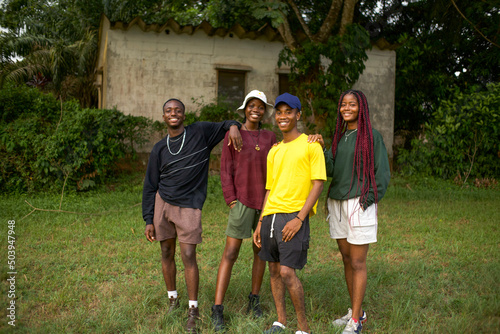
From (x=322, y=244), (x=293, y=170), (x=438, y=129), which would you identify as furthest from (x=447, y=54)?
(x=293, y=170)

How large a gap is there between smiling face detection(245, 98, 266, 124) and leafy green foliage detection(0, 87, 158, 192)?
610 cm

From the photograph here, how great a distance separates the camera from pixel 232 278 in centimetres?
440

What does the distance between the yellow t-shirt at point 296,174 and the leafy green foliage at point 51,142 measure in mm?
6574

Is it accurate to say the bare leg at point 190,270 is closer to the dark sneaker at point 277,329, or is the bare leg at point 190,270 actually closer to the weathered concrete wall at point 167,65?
the dark sneaker at point 277,329

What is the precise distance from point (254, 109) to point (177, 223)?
1.10 meters

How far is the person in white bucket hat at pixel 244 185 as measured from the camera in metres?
3.40

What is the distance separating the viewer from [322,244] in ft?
19.1

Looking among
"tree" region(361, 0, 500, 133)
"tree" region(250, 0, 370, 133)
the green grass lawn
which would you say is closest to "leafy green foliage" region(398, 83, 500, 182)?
"tree" region(361, 0, 500, 133)

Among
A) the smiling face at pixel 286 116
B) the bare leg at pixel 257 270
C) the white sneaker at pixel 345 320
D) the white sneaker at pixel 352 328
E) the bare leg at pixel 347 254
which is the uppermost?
the smiling face at pixel 286 116

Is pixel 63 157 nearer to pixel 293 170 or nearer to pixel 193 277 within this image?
pixel 193 277

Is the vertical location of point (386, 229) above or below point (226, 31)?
below

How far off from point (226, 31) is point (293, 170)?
28.7 ft

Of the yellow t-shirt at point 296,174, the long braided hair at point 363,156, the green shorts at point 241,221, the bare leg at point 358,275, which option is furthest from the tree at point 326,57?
the bare leg at point 358,275

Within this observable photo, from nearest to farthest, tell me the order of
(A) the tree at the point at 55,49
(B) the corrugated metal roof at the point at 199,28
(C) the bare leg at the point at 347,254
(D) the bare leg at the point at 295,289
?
(D) the bare leg at the point at 295,289 < (C) the bare leg at the point at 347,254 < (B) the corrugated metal roof at the point at 199,28 < (A) the tree at the point at 55,49
